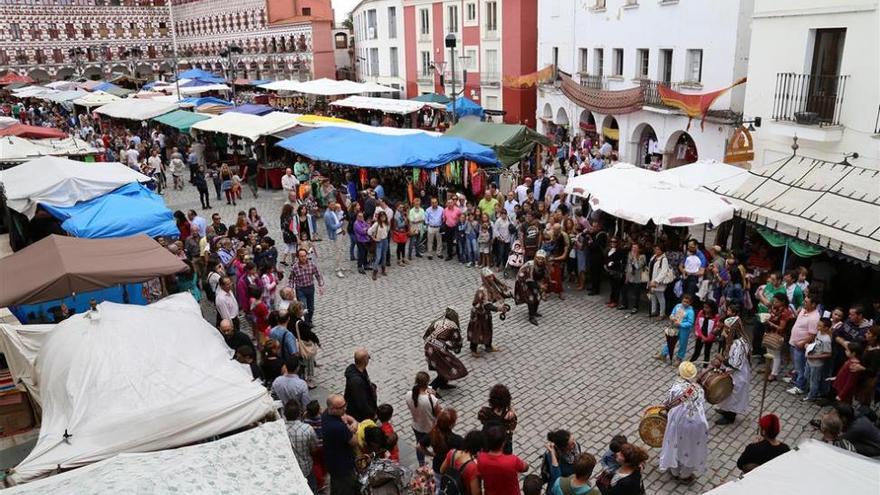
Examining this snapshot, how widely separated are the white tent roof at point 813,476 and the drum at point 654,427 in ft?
9.39

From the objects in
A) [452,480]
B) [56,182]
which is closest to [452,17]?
[56,182]

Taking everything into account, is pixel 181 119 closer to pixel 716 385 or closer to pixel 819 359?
pixel 716 385

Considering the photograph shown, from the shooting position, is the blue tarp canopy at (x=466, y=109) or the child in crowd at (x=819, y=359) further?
the blue tarp canopy at (x=466, y=109)

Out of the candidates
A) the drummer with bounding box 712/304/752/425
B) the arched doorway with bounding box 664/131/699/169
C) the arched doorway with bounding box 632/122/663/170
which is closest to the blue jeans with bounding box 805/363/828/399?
the drummer with bounding box 712/304/752/425

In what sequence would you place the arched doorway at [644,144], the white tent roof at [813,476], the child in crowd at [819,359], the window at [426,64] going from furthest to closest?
1. the window at [426,64]
2. the arched doorway at [644,144]
3. the child in crowd at [819,359]
4. the white tent roof at [813,476]

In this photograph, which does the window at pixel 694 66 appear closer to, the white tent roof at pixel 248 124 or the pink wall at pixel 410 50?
the white tent roof at pixel 248 124

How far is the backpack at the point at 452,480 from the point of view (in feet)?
18.9

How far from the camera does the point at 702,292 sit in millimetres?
10508

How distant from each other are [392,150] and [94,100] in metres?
24.8

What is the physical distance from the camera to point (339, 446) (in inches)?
249

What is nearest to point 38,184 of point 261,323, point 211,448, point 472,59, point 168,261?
point 168,261

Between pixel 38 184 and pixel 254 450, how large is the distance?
1007cm

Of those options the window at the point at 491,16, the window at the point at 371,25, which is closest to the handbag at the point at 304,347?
the window at the point at 491,16

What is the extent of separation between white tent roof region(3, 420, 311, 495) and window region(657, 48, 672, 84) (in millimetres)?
20228
